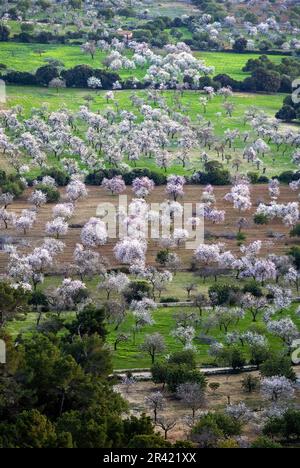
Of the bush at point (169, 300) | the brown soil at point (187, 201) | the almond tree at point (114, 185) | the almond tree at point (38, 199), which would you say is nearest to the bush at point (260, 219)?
the brown soil at point (187, 201)

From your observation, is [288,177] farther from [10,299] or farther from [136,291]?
[10,299]

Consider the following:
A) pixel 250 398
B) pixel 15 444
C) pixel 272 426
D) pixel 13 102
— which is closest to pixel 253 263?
pixel 250 398

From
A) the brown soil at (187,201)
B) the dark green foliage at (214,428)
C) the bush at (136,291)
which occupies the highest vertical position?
the dark green foliage at (214,428)

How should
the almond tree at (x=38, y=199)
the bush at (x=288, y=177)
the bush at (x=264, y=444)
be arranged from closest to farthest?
the bush at (x=264, y=444)
the almond tree at (x=38, y=199)
the bush at (x=288, y=177)

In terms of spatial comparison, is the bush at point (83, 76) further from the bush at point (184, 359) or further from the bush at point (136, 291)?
the bush at point (184, 359)

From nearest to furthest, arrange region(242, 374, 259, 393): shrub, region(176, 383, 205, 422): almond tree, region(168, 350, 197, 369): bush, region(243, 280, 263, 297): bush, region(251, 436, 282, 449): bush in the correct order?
region(251, 436, 282, 449): bush, region(176, 383, 205, 422): almond tree, region(242, 374, 259, 393): shrub, region(168, 350, 197, 369): bush, region(243, 280, 263, 297): bush

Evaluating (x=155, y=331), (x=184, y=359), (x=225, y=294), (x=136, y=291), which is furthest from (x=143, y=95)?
(x=184, y=359)

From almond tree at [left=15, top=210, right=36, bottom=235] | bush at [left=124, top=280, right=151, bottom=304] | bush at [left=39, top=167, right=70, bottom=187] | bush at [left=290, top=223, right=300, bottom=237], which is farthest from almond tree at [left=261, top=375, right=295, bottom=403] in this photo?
bush at [left=39, top=167, right=70, bottom=187]

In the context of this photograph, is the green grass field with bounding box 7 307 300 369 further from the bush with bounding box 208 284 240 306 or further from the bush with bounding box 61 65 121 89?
the bush with bounding box 61 65 121 89

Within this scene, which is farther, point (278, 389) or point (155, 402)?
point (278, 389)

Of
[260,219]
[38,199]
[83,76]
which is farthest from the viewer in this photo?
[83,76]

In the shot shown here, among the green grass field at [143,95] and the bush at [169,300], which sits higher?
the bush at [169,300]

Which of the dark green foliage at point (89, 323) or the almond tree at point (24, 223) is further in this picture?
the almond tree at point (24, 223)
